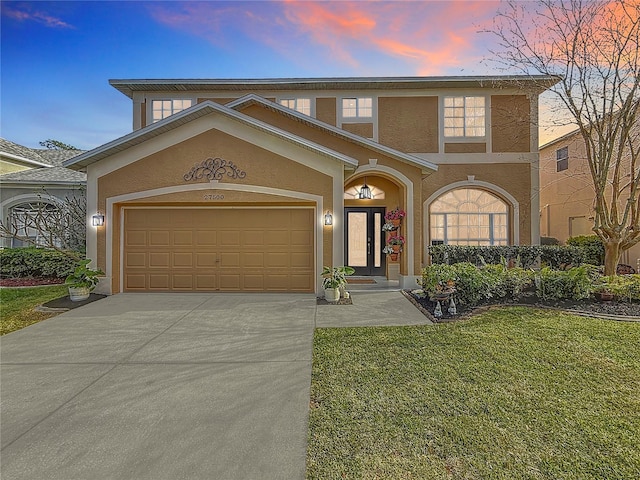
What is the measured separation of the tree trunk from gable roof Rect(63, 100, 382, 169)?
23.5 ft

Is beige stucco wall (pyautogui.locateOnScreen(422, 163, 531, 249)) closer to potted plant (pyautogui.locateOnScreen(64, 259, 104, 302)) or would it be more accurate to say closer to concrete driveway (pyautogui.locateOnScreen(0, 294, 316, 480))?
concrete driveway (pyautogui.locateOnScreen(0, 294, 316, 480))

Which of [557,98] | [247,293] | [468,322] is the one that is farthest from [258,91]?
[468,322]

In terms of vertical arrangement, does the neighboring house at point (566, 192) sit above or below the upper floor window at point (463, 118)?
below

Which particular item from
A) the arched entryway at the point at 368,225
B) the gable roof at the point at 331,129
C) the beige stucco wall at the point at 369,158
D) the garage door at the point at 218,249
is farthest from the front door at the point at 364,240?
the garage door at the point at 218,249

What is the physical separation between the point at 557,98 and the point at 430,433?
10.4 metres

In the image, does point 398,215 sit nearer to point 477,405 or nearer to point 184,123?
point 184,123

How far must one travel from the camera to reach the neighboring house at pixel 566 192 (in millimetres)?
14522

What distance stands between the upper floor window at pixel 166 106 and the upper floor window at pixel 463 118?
9727mm

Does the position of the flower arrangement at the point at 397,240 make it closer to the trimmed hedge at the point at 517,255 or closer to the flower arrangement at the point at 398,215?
the flower arrangement at the point at 398,215

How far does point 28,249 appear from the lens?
11.7 meters

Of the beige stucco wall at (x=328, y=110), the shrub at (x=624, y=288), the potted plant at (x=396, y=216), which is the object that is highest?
the beige stucco wall at (x=328, y=110)

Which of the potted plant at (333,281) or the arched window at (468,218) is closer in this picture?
the potted plant at (333,281)

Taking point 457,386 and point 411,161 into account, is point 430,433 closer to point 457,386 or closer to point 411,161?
Answer: point 457,386

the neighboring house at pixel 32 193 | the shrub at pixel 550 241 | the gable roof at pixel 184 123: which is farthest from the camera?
the shrub at pixel 550 241
